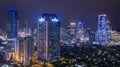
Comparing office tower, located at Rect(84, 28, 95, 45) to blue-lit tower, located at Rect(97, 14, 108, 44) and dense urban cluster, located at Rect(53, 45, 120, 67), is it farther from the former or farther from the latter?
dense urban cluster, located at Rect(53, 45, 120, 67)

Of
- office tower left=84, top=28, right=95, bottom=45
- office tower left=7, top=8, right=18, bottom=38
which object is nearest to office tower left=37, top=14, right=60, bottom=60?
office tower left=7, top=8, right=18, bottom=38

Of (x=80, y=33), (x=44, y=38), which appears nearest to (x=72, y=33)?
(x=80, y=33)

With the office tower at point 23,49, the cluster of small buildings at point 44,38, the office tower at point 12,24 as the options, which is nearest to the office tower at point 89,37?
the cluster of small buildings at point 44,38

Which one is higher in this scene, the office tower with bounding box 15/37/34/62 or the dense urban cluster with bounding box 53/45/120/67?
the office tower with bounding box 15/37/34/62

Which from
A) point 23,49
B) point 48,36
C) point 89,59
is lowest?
point 89,59

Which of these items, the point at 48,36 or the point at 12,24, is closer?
the point at 48,36

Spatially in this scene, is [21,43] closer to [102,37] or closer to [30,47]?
[30,47]

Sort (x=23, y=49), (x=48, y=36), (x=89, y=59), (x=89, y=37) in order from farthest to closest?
(x=89, y=37) → (x=48, y=36) → (x=23, y=49) → (x=89, y=59)

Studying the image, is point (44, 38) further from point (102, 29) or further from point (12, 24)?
point (102, 29)
